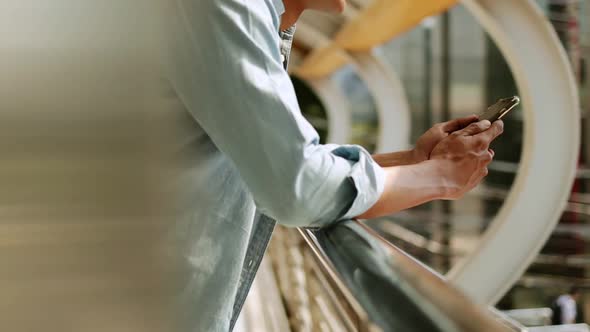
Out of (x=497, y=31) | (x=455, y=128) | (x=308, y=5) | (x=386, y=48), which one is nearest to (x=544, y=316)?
(x=497, y=31)

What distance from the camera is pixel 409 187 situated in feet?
2.43

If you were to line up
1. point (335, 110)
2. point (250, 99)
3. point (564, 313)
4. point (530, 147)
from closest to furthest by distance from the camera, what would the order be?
point (250, 99)
point (530, 147)
point (564, 313)
point (335, 110)

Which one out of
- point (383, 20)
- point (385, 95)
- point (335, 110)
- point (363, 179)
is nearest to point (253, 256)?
point (363, 179)

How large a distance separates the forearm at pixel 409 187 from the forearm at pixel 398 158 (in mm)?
200

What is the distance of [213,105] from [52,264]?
24 cm

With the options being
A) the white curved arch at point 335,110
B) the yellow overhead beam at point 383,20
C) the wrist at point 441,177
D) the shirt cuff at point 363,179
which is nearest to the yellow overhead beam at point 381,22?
the yellow overhead beam at point 383,20

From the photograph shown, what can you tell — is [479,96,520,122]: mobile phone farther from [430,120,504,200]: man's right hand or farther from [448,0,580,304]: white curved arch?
[448,0,580,304]: white curved arch

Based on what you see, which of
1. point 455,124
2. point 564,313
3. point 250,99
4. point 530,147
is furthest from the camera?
point 564,313

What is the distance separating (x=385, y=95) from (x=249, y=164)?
23.7ft

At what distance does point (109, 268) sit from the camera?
664 mm

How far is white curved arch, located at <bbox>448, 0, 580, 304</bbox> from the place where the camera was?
3383 mm

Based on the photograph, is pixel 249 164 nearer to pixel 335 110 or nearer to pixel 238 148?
pixel 238 148

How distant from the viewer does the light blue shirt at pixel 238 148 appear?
59 cm

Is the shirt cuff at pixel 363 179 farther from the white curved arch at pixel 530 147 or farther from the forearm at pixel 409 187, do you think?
the white curved arch at pixel 530 147
